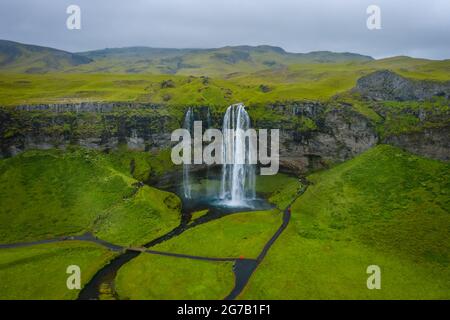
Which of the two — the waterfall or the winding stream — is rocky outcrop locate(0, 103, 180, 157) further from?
the winding stream

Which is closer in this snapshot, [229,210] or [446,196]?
[446,196]

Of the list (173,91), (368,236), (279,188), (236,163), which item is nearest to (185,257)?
(368,236)

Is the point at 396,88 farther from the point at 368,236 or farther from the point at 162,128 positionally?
the point at 162,128

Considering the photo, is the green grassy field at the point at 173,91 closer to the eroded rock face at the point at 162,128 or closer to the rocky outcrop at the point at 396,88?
the eroded rock face at the point at 162,128

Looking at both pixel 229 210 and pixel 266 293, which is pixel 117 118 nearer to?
pixel 229 210

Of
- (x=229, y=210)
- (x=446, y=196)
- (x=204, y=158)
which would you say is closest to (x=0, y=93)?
(x=204, y=158)
